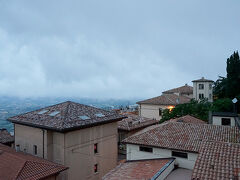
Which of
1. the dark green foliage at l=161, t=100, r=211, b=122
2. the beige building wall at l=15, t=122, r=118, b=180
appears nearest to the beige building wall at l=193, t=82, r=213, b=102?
the dark green foliage at l=161, t=100, r=211, b=122

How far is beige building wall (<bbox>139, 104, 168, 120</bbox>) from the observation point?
37.5 meters

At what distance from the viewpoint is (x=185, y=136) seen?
13.5 meters

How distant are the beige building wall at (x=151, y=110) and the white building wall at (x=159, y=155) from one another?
78.1 ft

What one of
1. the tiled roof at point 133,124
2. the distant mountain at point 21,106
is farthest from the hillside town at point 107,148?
the distant mountain at point 21,106

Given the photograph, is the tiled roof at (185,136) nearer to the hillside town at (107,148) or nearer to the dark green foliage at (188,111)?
the hillside town at (107,148)

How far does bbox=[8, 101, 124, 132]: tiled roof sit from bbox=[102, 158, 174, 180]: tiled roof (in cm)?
507

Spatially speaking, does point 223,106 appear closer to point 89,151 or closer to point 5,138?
point 89,151

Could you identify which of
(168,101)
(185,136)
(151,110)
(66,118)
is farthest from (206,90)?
(66,118)

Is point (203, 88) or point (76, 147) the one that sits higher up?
point (203, 88)

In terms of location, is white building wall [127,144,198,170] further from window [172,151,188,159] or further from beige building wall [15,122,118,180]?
beige building wall [15,122,118,180]

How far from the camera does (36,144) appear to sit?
1647 cm

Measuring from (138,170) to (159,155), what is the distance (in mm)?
2441

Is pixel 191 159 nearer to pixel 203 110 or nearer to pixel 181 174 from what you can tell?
pixel 181 174

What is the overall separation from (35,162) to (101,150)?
272 inches
